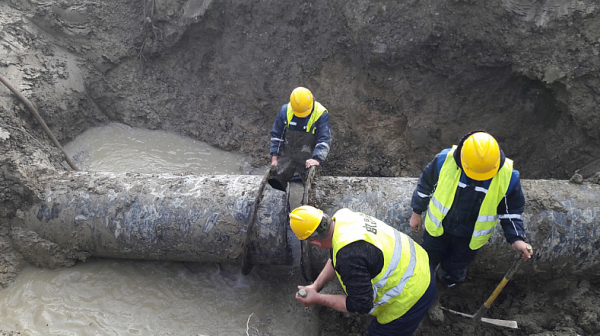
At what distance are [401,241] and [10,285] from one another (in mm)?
3909

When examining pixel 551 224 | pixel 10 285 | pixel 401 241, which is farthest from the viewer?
pixel 10 285

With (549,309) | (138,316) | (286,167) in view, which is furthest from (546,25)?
(138,316)

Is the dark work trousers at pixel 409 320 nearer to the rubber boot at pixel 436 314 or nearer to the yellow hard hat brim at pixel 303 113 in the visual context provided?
the rubber boot at pixel 436 314

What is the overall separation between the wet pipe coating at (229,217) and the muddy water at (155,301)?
29 cm

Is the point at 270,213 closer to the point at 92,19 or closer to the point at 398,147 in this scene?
the point at 398,147

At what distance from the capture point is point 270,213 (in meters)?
3.46

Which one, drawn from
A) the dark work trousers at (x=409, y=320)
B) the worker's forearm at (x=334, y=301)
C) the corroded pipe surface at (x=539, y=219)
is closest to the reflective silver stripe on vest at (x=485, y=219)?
the dark work trousers at (x=409, y=320)

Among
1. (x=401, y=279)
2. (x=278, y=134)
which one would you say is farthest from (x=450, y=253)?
(x=278, y=134)

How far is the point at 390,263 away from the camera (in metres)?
2.19

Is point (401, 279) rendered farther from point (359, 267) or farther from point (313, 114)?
point (313, 114)

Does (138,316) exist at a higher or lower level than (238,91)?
lower

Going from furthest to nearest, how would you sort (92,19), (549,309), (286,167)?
(92,19) < (286,167) < (549,309)

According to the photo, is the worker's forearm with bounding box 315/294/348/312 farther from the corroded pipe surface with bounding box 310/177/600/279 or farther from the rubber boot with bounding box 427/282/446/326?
the rubber boot with bounding box 427/282/446/326

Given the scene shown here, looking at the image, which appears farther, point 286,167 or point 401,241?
point 286,167
